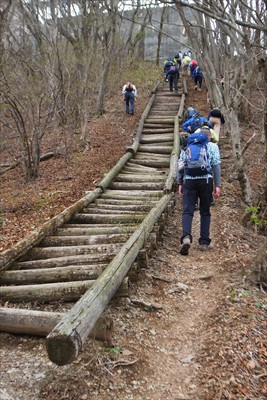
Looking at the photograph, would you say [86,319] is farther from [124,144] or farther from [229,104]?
[124,144]

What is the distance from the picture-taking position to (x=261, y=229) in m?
7.12

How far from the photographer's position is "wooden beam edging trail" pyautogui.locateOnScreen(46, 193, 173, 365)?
2770mm

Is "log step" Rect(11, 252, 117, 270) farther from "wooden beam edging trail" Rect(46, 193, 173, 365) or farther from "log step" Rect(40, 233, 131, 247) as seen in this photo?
"log step" Rect(40, 233, 131, 247)

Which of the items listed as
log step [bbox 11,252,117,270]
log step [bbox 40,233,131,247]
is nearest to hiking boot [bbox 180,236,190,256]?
log step [bbox 40,233,131,247]

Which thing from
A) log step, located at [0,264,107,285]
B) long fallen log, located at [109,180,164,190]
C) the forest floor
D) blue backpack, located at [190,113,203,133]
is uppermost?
blue backpack, located at [190,113,203,133]

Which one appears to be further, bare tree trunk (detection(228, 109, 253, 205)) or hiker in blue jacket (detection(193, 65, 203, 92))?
hiker in blue jacket (detection(193, 65, 203, 92))

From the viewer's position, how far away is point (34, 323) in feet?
11.3

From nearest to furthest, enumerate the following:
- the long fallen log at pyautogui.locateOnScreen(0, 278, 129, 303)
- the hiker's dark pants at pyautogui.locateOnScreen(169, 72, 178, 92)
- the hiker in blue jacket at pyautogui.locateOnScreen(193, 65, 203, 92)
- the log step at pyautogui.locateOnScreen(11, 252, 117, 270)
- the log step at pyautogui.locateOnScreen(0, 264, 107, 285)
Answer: the long fallen log at pyautogui.locateOnScreen(0, 278, 129, 303) → the log step at pyautogui.locateOnScreen(0, 264, 107, 285) → the log step at pyautogui.locateOnScreen(11, 252, 117, 270) → the hiker's dark pants at pyautogui.locateOnScreen(169, 72, 178, 92) → the hiker in blue jacket at pyautogui.locateOnScreen(193, 65, 203, 92)

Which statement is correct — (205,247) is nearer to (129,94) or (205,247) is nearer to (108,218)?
(108,218)

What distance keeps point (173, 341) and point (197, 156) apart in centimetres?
301

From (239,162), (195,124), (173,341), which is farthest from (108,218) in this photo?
(239,162)

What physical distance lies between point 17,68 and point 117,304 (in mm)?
7925

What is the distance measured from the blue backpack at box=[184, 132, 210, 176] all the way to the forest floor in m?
1.32

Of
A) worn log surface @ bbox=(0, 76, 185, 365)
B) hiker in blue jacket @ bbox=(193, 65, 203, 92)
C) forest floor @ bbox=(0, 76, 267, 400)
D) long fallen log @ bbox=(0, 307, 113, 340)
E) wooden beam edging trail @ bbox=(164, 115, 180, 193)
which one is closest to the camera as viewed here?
forest floor @ bbox=(0, 76, 267, 400)
